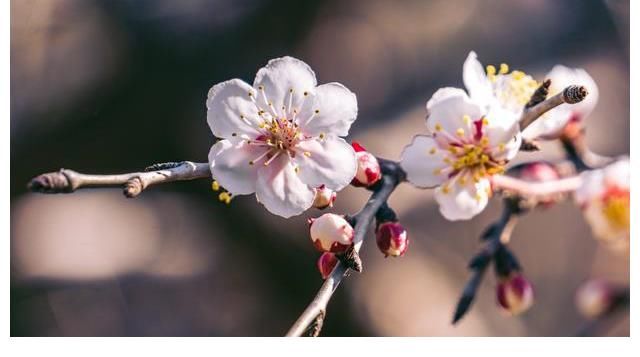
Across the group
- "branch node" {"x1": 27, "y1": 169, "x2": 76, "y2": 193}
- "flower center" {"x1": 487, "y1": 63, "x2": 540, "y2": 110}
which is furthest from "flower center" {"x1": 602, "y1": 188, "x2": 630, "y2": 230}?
"branch node" {"x1": 27, "y1": 169, "x2": 76, "y2": 193}

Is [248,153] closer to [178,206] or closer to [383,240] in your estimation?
[383,240]

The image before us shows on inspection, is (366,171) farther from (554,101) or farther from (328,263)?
(554,101)

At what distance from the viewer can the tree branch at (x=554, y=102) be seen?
0.93 meters

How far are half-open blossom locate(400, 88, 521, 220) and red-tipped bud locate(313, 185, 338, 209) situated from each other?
149 millimetres

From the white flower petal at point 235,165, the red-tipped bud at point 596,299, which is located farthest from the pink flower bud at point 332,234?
the red-tipped bud at point 596,299

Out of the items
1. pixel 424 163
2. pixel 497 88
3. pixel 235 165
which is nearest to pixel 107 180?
pixel 235 165

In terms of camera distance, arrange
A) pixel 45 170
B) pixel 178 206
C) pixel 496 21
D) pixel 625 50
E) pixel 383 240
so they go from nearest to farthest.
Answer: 1. pixel 383 240
2. pixel 45 170
3. pixel 625 50
4. pixel 496 21
5. pixel 178 206

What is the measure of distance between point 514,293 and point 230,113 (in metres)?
0.63

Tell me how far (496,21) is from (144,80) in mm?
834

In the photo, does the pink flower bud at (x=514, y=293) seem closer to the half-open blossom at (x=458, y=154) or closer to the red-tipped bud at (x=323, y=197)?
the half-open blossom at (x=458, y=154)

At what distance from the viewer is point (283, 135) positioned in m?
1.04

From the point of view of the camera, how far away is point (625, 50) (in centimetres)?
149

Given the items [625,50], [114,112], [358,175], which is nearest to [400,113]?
[625,50]

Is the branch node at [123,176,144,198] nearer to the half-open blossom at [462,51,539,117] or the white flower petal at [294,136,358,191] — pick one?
the white flower petal at [294,136,358,191]
